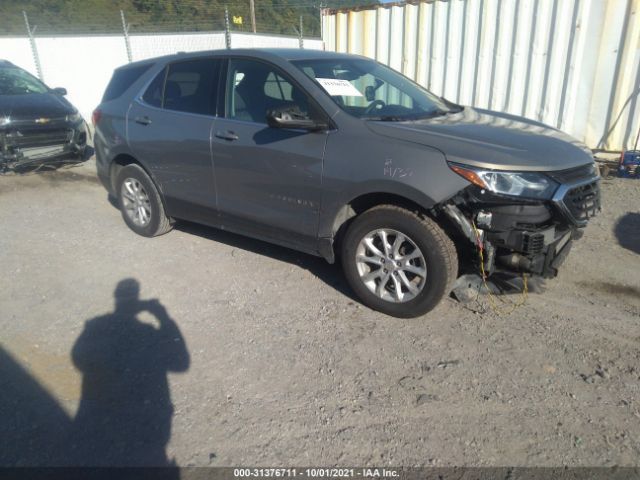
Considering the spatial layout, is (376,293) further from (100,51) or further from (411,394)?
(100,51)

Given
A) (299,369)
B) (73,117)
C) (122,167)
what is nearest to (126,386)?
(299,369)

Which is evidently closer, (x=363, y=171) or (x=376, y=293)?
(x=363, y=171)

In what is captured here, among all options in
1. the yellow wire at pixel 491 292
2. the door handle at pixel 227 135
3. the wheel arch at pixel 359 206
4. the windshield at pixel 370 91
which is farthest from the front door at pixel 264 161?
the yellow wire at pixel 491 292

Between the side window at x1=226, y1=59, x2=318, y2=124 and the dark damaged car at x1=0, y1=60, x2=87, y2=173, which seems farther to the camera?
the dark damaged car at x1=0, y1=60, x2=87, y2=173

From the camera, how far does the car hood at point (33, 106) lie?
7.36 meters

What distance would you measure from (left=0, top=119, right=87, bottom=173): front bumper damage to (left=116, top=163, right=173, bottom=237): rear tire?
3.18 meters

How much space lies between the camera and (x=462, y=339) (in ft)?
11.0

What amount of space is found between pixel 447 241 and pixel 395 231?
1.16 ft

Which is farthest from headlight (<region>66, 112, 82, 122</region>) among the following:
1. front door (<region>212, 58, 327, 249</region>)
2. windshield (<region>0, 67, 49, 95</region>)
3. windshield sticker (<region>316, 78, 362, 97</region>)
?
windshield sticker (<region>316, 78, 362, 97</region>)

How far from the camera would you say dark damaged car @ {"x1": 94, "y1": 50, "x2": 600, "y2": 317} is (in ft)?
10.3

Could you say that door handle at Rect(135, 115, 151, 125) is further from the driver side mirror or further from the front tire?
the front tire

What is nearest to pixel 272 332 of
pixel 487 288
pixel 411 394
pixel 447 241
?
pixel 411 394

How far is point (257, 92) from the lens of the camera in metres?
4.09

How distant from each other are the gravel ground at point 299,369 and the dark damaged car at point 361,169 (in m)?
0.43
